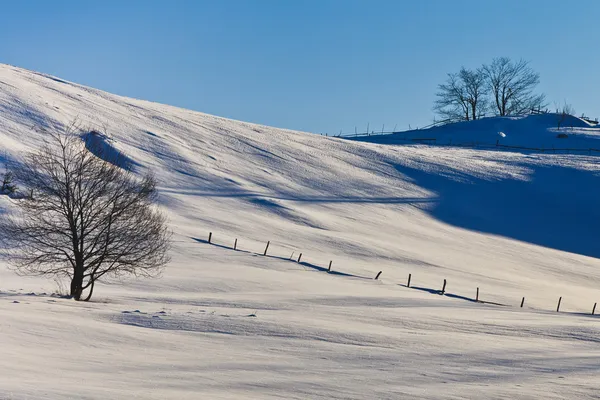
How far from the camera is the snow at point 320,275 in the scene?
527 inches

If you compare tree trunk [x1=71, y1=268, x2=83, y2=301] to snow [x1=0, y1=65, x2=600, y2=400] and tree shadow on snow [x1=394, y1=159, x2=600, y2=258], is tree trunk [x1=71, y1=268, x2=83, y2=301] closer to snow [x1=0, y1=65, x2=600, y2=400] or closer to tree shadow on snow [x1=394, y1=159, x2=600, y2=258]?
snow [x1=0, y1=65, x2=600, y2=400]

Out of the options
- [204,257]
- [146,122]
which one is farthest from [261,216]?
[146,122]

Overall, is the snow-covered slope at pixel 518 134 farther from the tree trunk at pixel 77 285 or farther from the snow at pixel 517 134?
the tree trunk at pixel 77 285

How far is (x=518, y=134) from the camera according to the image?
308 feet

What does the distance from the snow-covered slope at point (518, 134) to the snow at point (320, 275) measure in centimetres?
57

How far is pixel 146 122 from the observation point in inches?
2896

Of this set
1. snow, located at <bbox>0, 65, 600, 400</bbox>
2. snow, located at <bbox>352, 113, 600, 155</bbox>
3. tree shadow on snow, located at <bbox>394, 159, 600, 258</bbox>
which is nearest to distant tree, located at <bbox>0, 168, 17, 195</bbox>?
snow, located at <bbox>0, 65, 600, 400</bbox>

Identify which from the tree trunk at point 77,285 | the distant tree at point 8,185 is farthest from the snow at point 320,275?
the distant tree at point 8,185

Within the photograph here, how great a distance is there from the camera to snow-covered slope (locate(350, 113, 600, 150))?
8856 centimetres

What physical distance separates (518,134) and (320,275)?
6269 cm

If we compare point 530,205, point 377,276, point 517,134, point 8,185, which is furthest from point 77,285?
point 517,134

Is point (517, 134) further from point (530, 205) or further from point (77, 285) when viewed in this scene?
point (77, 285)

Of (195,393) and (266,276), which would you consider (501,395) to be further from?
(266,276)

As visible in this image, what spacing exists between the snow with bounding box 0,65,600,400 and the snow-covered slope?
572mm
